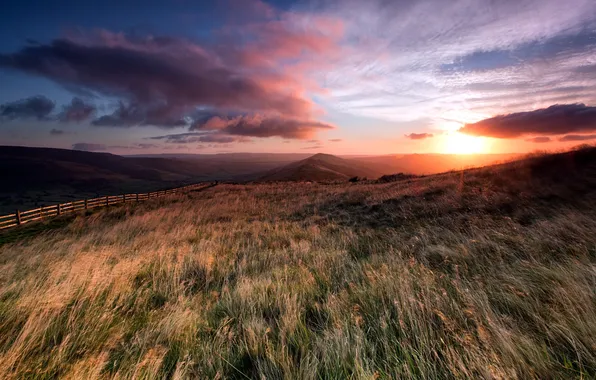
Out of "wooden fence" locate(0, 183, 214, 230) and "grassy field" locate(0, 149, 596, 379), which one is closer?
"grassy field" locate(0, 149, 596, 379)

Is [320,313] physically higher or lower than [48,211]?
higher

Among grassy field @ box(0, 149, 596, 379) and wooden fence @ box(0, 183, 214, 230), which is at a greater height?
grassy field @ box(0, 149, 596, 379)

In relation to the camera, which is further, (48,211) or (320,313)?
(48,211)

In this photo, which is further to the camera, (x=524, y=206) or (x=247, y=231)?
(x=247, y=231)

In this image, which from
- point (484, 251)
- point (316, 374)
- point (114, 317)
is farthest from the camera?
point (484, 251)

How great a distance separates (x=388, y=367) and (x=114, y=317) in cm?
314

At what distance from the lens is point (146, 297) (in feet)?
12.3

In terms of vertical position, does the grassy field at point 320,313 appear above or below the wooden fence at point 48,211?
above

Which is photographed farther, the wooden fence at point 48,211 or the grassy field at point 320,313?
the wooden fence at point 48,211

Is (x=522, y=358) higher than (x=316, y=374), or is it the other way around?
(x=522, y=358)

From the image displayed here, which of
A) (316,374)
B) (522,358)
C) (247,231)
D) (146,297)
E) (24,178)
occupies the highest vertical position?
(522,358)

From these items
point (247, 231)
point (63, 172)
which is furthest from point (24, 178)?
point (247, 231)

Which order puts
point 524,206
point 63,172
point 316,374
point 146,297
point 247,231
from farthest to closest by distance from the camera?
1. point 63,172
2. point 247,231
3. point 524,206
4. point 146,297
5. point 316,374

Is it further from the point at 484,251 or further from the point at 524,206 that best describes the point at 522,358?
the point at 524,206
